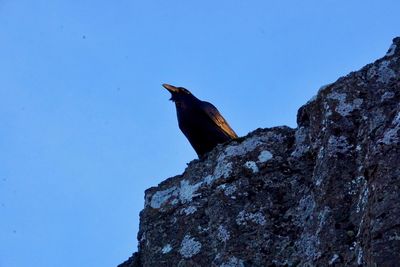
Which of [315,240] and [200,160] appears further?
[200,160]

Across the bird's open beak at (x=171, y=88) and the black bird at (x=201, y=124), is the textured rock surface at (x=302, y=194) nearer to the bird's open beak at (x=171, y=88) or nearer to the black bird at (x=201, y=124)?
the black bird at (x=201, y=124)

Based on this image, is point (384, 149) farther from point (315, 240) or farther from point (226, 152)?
point (226, 152)

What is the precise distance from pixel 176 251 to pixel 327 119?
113 centimetres

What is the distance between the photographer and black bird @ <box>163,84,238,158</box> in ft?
29.4

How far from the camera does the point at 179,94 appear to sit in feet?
33.3

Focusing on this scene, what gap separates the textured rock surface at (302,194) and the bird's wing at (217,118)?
11.8 feet

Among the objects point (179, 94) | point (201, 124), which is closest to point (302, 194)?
point (201, 124)

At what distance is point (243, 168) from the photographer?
16.4 ft

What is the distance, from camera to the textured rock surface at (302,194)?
366cm

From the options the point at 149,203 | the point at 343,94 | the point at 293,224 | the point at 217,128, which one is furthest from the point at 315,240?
the point at 217,128

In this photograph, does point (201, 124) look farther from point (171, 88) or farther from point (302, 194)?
point (302, 194)

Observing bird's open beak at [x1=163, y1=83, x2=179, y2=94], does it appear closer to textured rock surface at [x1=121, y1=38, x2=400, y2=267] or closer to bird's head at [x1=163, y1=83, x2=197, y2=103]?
bird's head at [x1=163, y1=83, x2=197, y2=103]

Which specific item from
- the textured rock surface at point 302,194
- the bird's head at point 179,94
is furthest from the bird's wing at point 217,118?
the textured rock surface at point 302,194

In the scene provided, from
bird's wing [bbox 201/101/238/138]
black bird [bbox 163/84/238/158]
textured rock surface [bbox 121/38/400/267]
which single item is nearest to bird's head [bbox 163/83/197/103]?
black bird [bbox 163/84/238/158]
